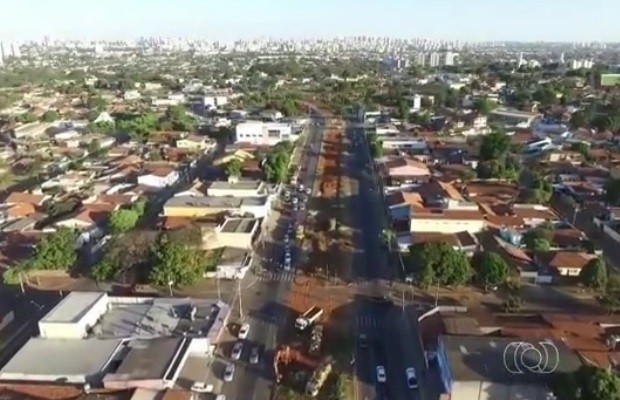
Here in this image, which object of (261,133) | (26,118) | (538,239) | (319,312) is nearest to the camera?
(319,312)

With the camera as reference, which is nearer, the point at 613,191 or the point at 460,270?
the point at 460,270

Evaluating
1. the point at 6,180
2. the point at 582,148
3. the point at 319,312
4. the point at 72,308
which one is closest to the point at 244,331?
the point at 319,312

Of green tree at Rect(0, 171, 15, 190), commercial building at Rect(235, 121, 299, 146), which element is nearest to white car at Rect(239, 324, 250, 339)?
green tree at Rect(0, 171, 15, 190)

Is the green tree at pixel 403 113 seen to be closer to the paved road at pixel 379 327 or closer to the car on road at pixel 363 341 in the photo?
the paved road at pixel 379 327

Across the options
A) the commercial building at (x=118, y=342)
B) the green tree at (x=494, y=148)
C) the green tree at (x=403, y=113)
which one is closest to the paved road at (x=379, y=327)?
the commercial building at (x=118, y=342)

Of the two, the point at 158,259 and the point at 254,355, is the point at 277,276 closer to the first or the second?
the point at 158,259

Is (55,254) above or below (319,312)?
above
